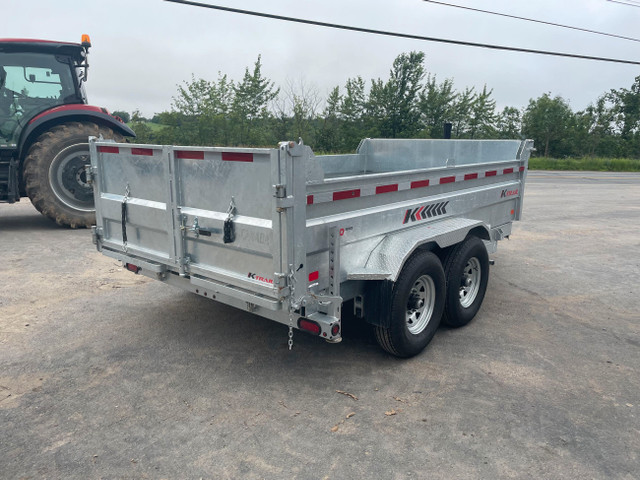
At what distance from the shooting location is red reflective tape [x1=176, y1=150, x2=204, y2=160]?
3.60 metres

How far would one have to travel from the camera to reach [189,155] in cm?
367

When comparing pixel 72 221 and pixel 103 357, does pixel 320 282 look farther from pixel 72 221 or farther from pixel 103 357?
pixel 72 221

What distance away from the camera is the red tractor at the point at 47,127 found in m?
8.40

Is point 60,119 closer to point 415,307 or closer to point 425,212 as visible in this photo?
point 425,212

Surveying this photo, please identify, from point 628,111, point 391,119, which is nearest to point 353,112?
point 391,119

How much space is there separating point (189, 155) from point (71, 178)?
6.16m

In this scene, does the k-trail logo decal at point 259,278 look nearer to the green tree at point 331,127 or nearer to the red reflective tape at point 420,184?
the red reflective tape at point 420,184

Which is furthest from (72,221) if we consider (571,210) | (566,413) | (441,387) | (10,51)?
(571,210)

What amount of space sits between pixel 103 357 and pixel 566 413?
11.6 ft

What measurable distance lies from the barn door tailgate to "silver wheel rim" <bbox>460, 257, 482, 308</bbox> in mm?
2353

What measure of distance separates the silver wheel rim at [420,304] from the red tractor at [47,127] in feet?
22.5

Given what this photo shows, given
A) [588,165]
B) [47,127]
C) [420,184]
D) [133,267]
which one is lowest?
[588,165]

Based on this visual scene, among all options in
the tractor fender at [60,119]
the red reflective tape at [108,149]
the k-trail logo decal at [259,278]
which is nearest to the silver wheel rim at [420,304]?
the k-trail logo decal at [259,278]

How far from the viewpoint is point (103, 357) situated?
4090 mm
